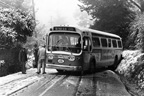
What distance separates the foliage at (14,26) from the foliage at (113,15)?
1250 cm

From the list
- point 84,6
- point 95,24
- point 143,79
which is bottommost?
point 143,79

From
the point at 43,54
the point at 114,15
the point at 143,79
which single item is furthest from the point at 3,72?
the point at 114,15

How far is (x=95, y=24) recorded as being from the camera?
114ft

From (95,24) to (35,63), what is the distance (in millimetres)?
14775

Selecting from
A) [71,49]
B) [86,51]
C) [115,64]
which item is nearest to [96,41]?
[86,51]

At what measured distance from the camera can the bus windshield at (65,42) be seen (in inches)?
627

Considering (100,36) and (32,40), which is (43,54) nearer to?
(100,36)

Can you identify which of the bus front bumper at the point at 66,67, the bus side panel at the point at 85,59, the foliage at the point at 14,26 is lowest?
the bus front bumper at the point at 66,67

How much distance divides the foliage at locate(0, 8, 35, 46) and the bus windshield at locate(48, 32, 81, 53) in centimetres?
351

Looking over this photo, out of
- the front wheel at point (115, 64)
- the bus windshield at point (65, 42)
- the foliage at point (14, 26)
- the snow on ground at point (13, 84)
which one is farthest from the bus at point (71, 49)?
A: the front wheel at point (115, 64)

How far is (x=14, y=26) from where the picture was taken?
1961 cm

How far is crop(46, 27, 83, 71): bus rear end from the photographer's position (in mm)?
15820

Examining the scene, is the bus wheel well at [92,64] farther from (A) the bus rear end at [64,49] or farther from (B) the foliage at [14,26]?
(B) the foliage at [14,26]

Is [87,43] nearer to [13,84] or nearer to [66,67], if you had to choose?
[66,67]
